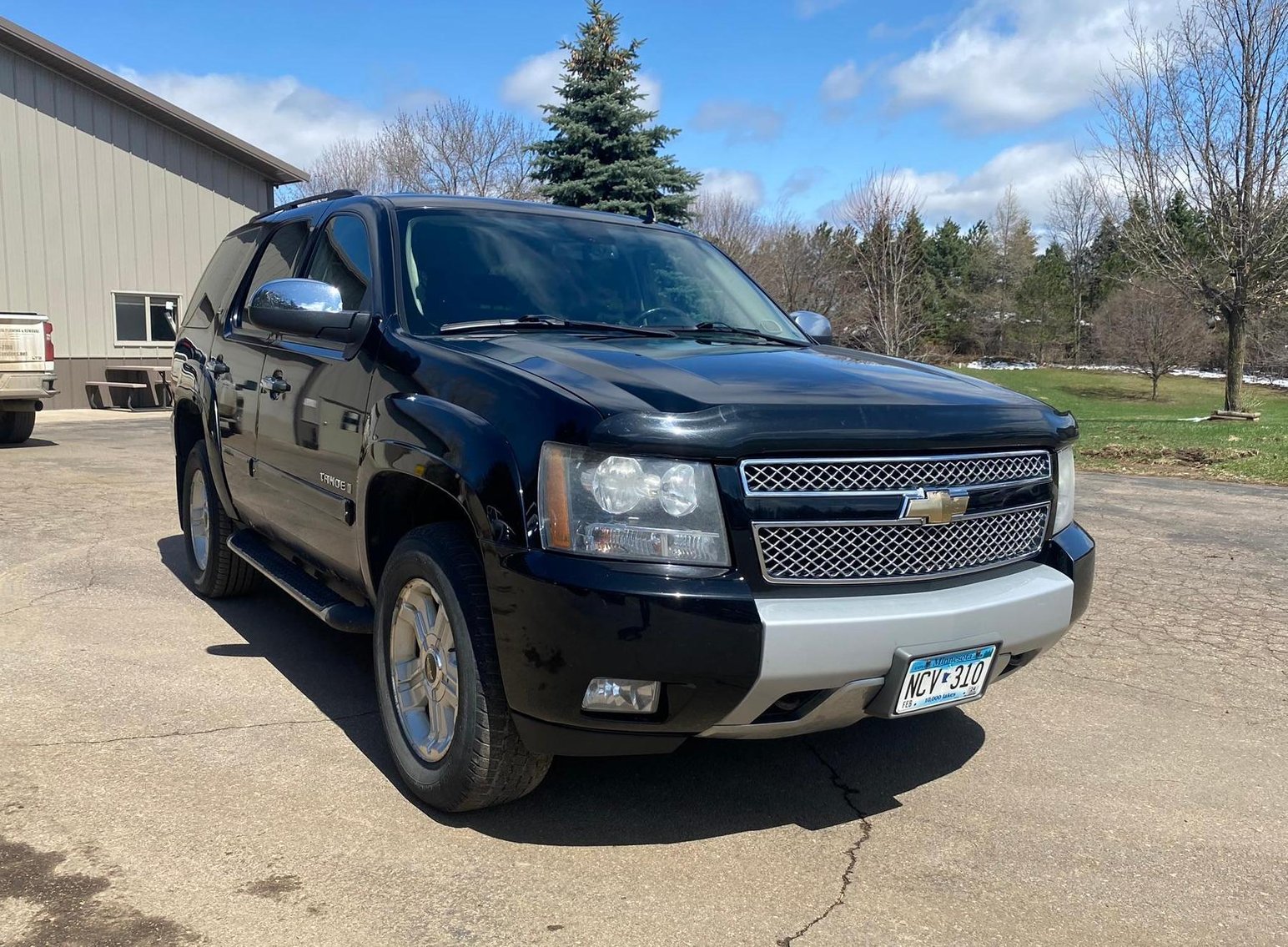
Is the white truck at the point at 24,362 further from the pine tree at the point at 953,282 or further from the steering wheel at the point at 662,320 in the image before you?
the pine tree at the point at 953,282

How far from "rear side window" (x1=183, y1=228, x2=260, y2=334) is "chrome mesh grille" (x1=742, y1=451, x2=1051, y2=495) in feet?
11.8

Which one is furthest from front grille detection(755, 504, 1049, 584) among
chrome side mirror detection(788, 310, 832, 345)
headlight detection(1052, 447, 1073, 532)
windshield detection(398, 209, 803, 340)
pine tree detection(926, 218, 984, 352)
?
pine tree detection(926, 218, 984, 352)

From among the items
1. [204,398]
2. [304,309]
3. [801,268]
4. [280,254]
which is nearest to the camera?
[304,309]

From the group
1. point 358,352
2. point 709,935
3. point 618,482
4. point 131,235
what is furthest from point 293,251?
point 131,235

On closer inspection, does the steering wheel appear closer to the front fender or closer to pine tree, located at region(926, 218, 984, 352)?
the front fender

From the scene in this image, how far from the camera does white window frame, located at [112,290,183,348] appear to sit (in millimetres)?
19859

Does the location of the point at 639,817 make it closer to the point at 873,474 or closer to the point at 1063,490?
the point at 873,474

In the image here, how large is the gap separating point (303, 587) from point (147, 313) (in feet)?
60.5

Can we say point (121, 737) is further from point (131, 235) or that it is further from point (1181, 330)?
point (1181, 330)

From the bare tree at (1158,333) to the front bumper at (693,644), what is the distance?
41.4 metres

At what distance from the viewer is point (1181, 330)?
42.6 meters

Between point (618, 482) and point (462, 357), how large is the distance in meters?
0.78

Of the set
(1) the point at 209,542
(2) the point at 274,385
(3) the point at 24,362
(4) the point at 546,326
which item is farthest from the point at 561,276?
(3) the point at 24,362

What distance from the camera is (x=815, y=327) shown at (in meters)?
4.88
